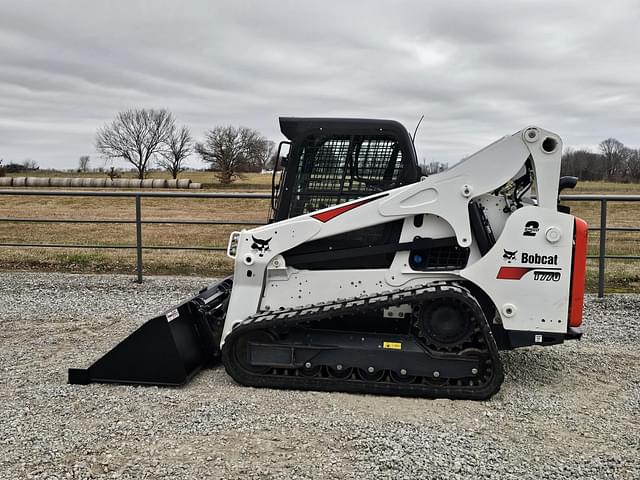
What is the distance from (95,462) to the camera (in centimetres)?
349

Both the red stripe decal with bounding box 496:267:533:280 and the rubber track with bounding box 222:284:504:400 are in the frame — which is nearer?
the rubber track with bounding box 222:284:504:400

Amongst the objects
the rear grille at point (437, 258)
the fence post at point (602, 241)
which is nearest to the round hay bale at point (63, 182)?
the fence post at point (602, 241)

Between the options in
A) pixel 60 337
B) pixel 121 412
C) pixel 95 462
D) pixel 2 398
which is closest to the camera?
pixel 95 462

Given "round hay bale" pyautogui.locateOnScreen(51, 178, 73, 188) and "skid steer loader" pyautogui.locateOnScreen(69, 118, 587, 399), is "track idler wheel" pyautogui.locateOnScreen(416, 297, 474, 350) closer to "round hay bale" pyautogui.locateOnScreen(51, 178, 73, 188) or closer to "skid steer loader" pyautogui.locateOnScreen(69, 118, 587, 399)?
"skid steer loader" pyautogui.locateOnScreen(69, 118, 587, 399)

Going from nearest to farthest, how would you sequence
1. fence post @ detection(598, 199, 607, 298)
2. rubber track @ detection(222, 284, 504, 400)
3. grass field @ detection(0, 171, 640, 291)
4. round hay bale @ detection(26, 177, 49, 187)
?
rubber track @ detection(222, 284, 504, 400) → fence post @ detection(598, 199, 607, 298) → grass field @ detection(0, 171, 640, 291) → round hay bale @ detection(26, 177, 49, 187)

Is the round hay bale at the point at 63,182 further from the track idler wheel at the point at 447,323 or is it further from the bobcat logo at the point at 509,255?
the bobcat logo at the point at 509,255

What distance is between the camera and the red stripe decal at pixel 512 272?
15.0 feet

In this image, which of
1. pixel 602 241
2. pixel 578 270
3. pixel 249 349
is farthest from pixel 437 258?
pixel 602 241

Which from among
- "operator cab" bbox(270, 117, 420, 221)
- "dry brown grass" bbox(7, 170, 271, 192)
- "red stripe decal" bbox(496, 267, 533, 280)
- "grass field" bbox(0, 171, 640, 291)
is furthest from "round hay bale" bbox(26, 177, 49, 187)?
"red stripe decal" bbox(496, 267, 533, 280)

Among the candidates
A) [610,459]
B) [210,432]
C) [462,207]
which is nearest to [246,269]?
[210,432]

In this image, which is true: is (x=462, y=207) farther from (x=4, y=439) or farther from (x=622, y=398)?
(x=4, y=439)

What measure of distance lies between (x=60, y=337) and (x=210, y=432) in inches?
118

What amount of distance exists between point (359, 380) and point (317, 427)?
73 centimetres

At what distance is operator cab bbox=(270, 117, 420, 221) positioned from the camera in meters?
4.89
